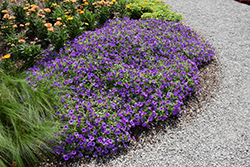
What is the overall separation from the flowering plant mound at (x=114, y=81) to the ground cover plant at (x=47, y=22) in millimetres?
320

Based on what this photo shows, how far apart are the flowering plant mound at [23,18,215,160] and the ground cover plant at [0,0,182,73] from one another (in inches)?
12.6

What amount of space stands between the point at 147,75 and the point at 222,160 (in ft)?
6.55

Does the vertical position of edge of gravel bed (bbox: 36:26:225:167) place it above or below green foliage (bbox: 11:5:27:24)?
below

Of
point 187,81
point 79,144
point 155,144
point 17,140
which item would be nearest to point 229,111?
point 187,81

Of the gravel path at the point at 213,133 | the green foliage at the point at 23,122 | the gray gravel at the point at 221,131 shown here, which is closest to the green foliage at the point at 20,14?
the green foliage at the point at 23,122

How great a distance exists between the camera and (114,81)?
3.98 metres

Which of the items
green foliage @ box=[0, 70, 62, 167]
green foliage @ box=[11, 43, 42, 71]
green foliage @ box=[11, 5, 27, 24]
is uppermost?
green foliage @ box=[11, 5, 27, 24]

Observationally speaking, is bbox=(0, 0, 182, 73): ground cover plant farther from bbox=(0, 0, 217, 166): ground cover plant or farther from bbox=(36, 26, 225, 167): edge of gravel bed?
bbox=(36, 26, 225, 167): edge of gravel bed

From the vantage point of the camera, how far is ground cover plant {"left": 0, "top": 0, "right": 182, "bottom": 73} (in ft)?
14.2

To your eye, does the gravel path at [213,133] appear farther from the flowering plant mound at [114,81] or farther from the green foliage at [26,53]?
the green foliage at [26,53]

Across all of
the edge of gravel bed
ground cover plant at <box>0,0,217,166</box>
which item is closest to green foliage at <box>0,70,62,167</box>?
ground cover plant at <box>0,0,217,166</box>

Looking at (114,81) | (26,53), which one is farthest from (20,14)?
(114,81)

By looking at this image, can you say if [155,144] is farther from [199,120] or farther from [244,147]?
[244,147]

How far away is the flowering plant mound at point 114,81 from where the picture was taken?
128 inches
